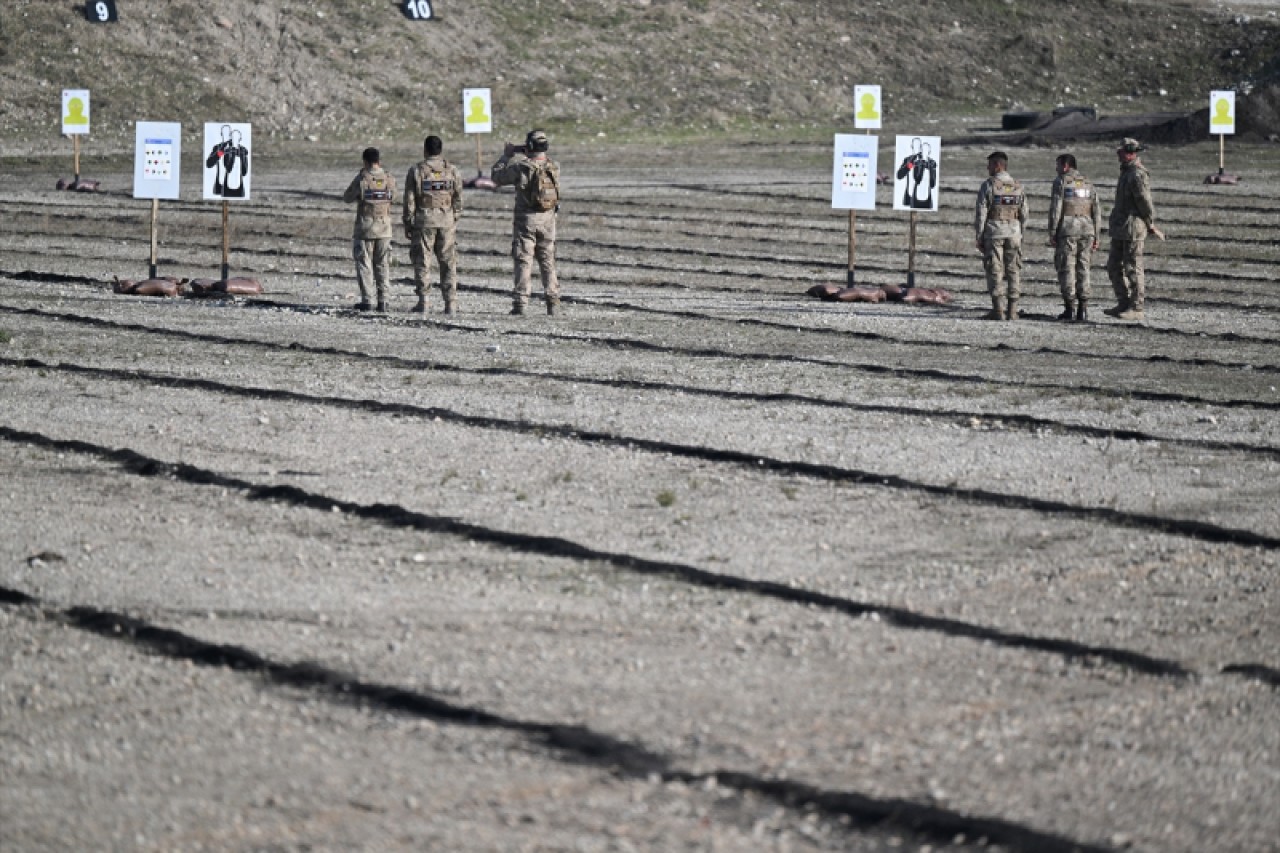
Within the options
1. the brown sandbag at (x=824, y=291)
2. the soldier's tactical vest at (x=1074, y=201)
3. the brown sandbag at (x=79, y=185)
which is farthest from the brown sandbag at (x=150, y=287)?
the brown sandbag at (x=79, y=185)

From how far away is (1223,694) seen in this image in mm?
7348

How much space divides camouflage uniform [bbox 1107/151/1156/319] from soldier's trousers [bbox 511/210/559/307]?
556 centimetres

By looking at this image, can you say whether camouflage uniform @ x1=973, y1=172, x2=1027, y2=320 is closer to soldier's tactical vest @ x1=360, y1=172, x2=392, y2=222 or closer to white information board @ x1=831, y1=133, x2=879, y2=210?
white information board @ x1=831, y1=133, x2=879, y2=210

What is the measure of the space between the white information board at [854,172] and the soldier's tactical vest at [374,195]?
17.7 ft

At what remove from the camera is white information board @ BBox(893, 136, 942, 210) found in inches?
874

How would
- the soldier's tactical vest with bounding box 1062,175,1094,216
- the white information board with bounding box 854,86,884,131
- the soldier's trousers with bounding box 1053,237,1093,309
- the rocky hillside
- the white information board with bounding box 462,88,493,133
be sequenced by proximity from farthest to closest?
1. the rocky hillside
2. the white information board with bounding box 462,88,493,133
3. the white information board with bounding box 854,86,884,131
4. the soldier's tactical vest with bounding box 1062,175,1094,216
5. the soldier's trousers with bounding box 1053,237,1093,309

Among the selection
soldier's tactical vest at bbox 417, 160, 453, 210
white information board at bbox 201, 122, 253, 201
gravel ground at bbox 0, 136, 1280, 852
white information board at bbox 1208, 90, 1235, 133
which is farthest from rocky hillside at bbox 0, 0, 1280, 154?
gravel ground at bbox 0, 136, 1280, 852

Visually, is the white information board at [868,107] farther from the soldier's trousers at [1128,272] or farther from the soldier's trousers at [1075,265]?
the soldier's trousers at [1075,265]

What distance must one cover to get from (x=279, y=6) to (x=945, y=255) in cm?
3331

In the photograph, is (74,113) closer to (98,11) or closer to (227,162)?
(227,162)

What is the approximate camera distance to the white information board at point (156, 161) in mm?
22641

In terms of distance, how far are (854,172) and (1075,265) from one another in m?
3.44

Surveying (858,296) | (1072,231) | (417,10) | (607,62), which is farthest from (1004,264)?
(417,10)

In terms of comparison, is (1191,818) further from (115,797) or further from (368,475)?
(368,475)
